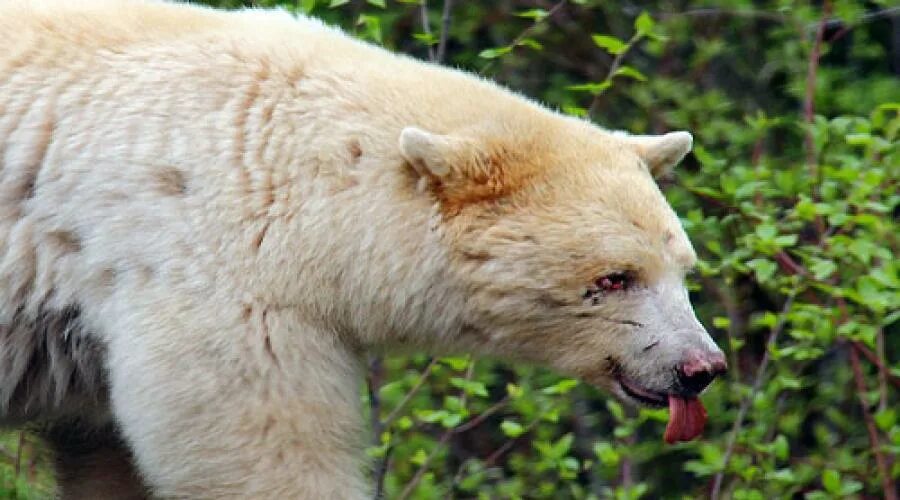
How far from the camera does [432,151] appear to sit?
470cm

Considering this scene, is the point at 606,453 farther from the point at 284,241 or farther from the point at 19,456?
the point at 284,241

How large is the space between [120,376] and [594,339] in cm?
131

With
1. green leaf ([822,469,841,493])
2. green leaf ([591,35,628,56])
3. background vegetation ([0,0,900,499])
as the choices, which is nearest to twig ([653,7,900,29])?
background vegetation ([0,0,900,499])

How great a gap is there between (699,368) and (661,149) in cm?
73

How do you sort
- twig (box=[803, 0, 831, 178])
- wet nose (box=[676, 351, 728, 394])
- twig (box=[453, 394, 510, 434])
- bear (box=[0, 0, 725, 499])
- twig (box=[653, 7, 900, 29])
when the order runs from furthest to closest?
twig (box=[653, 7, 900, 29]), twig (box=[803, 0, 831, 178]), twig (box=[453, 394, 510, 434]), wet nose (box=[676, 351, 728, 394]), bear (box=[0, 0, 725, 499])

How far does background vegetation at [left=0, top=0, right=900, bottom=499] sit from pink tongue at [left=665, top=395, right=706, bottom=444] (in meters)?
1.29

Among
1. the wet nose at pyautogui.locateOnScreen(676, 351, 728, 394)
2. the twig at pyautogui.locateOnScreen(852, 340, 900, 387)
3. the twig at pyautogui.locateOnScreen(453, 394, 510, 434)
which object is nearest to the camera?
the wet nose at pyautogui.locateOnScreen(676, 351, 728, 394)

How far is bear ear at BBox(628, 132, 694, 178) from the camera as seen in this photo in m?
5.16

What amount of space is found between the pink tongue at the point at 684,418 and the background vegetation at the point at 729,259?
50.8 inches

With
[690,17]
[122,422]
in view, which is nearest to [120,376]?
[122,422]

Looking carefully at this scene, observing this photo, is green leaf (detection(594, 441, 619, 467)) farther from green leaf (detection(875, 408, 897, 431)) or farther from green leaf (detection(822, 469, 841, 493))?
green leaf (detection(875, 408, 897, 431))

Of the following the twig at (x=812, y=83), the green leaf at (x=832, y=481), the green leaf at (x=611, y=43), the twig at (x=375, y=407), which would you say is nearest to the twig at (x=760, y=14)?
the twig at (x=812, y=83)

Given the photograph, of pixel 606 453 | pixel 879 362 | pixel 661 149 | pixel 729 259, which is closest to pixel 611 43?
pixel 729 259

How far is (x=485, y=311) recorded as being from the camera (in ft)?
16.2
